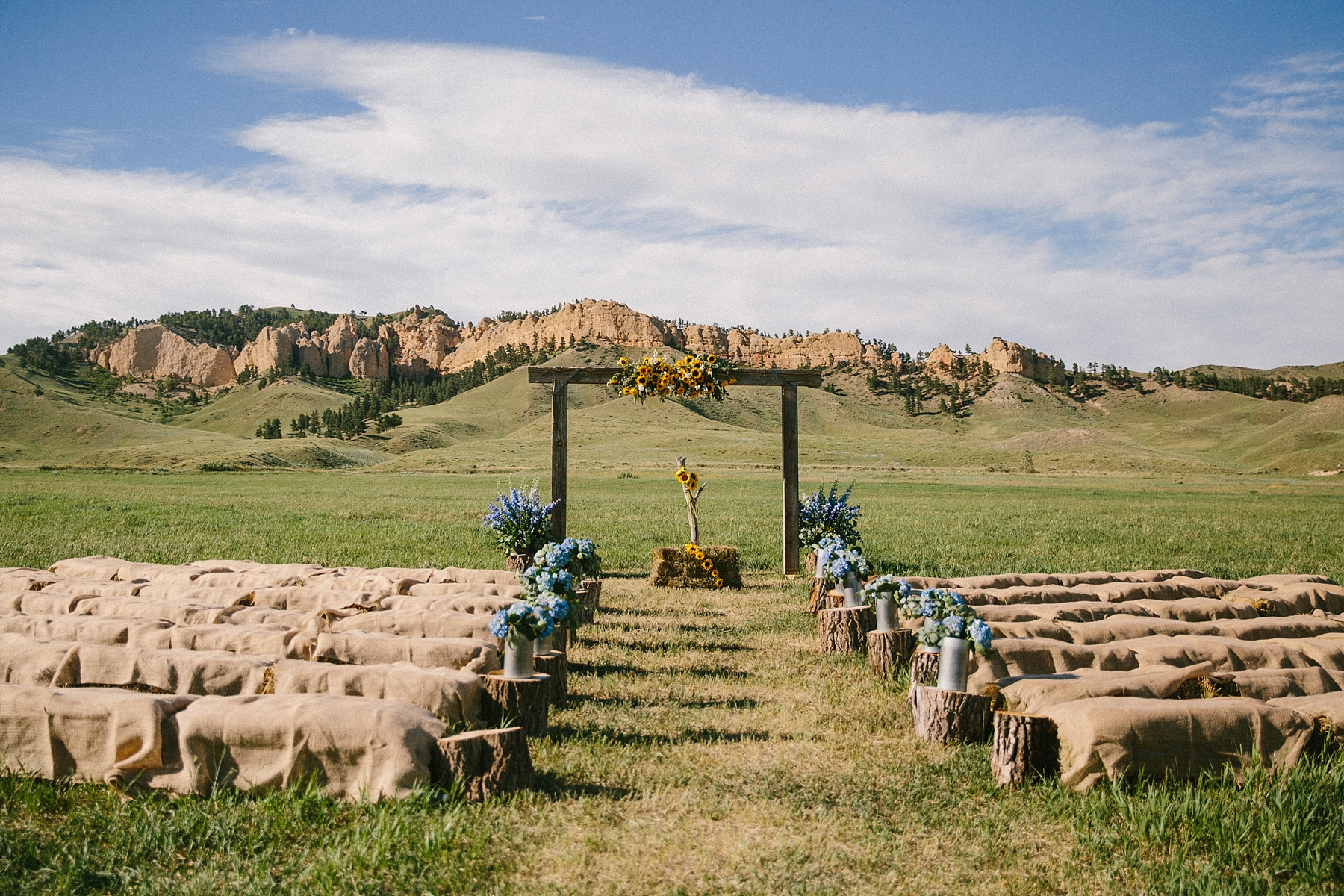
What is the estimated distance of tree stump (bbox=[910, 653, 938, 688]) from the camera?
6285 mm

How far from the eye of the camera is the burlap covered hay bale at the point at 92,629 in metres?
6.39

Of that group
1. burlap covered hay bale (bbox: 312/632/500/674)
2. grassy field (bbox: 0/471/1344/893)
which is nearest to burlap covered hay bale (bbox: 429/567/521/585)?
grassy field (bbox: 0/471/1344/893)

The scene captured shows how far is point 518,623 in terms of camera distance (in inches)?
210

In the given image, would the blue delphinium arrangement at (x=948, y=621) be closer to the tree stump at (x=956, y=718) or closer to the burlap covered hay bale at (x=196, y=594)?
the tree stump at (x=956, y=718)

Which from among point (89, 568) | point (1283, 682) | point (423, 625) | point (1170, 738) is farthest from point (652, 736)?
point (89, 568)

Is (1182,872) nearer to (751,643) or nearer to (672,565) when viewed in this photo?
(751,643)

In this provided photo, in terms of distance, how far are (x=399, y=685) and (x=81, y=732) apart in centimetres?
169

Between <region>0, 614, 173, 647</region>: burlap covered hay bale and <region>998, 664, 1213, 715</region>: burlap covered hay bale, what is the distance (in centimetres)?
648

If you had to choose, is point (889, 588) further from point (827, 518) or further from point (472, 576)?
point (827, 518)

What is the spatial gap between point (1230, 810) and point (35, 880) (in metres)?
5.83

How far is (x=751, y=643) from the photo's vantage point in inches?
344

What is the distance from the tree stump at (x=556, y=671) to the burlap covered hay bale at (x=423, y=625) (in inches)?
33.7

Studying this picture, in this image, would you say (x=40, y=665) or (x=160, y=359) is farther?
(x=160, y=359)

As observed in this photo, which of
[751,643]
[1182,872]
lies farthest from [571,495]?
[1182,872]
